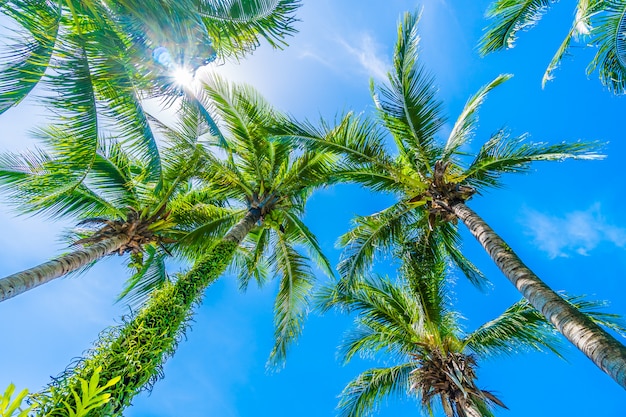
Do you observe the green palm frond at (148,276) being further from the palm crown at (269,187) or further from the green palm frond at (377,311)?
the green palm frond at (377,311)

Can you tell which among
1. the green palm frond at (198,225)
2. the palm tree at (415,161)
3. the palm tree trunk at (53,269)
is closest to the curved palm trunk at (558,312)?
the palm tree at (415,161)

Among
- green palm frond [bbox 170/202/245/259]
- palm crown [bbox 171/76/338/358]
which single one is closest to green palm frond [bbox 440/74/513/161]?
palm crown [bbox 171/76/338/358]

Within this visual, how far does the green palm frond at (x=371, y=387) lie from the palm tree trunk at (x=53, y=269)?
24.0ft

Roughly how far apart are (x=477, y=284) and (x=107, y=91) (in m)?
9.76

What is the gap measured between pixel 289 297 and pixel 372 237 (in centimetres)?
272

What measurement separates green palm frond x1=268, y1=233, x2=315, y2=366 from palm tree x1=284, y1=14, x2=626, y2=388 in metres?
1.18

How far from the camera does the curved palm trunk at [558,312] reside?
15.2 feet

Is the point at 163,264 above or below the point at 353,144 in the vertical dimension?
below

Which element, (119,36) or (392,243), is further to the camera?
(392,243)

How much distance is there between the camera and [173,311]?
564cm

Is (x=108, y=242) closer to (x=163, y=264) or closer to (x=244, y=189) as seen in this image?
(x=163, y=264)

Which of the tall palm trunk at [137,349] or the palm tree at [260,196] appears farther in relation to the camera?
the palm tree at [260,196]

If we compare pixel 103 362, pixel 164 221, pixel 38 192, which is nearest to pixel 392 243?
pixel 164 221

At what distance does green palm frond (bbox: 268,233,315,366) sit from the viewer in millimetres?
9844
